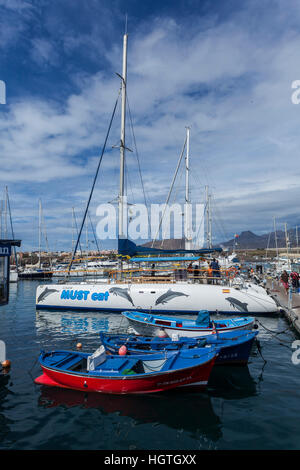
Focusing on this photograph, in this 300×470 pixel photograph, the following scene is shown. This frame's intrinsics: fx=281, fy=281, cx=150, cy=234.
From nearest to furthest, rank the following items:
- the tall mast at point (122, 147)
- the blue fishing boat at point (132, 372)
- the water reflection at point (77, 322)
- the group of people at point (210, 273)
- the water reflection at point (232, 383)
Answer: the blue fishing boat at point (132, 372), the water reflection at point (232, 383), the water reflection at point (77, 322), the group of people at point (210, 273), the tall mast at point (122, 147)

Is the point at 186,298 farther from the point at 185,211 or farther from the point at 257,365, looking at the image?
the point at 185,211

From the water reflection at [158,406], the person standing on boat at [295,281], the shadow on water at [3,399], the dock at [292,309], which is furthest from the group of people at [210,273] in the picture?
the shadow on water at [3,399]

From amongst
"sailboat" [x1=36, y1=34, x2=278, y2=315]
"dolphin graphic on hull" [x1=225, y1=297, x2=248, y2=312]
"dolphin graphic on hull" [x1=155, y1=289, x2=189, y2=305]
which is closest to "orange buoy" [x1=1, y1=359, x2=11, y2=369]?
"sailboat" [x1=36, y1=34, x2=278, y2=315]

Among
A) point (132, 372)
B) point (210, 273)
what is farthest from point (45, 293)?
point (132, 372)

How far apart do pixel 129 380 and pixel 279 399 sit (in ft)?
15.9

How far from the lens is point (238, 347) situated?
11438 mm

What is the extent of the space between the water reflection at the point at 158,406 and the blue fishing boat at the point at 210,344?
222cm

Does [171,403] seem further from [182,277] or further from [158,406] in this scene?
[182,277]

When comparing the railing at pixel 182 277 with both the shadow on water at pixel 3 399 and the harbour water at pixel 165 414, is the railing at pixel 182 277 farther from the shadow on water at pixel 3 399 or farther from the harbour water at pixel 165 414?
the shadow on water at pixel 3 399

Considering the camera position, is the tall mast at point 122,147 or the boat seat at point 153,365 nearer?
the boat seat at point 153,365

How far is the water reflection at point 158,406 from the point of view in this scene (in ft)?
25.4

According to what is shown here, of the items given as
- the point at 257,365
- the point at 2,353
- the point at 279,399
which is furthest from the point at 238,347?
the point at 2,353

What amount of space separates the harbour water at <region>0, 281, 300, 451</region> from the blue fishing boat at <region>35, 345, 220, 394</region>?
0.33 metres

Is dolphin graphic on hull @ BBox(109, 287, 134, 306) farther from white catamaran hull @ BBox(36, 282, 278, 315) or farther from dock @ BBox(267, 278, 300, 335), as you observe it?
dock @ BBox(267, 278, 300, 335)
